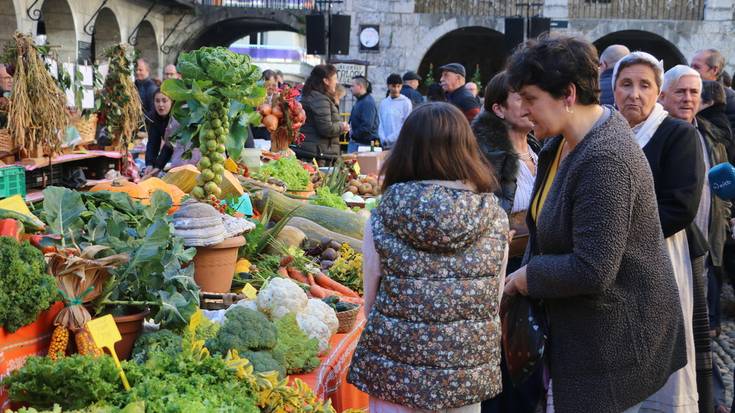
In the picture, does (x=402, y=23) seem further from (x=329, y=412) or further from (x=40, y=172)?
(x=329, y=412)

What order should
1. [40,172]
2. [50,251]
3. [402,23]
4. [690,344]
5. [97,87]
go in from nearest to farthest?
1. [50,251]
2. [690,344]
3. [40,172]
4. [97,87]
5. [402,23]

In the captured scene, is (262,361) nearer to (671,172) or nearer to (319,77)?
(671,172)

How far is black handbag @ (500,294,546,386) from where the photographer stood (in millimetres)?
2484

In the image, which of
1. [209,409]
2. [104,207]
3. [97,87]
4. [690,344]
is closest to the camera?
[209,409]

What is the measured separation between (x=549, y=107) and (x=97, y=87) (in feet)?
16.1

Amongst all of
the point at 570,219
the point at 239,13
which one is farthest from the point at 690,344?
the point at 239,13

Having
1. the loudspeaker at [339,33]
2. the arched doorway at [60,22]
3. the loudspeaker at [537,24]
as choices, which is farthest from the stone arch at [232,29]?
the arched doorway at [60,22]

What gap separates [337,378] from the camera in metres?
3.42

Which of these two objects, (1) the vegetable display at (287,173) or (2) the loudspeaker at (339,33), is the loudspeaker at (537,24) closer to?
(2) the loudspeaker at (339,33)

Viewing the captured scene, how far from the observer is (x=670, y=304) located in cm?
244

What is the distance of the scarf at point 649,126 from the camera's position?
328cm

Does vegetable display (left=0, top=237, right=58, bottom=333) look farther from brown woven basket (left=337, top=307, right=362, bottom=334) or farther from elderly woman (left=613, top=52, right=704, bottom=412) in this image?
elderly woman (left=613, top=52, right=704, bottom=412)

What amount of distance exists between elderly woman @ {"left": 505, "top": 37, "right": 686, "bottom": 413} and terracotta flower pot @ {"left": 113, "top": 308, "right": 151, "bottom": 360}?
1241mm

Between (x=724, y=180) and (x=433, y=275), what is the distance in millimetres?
1869
